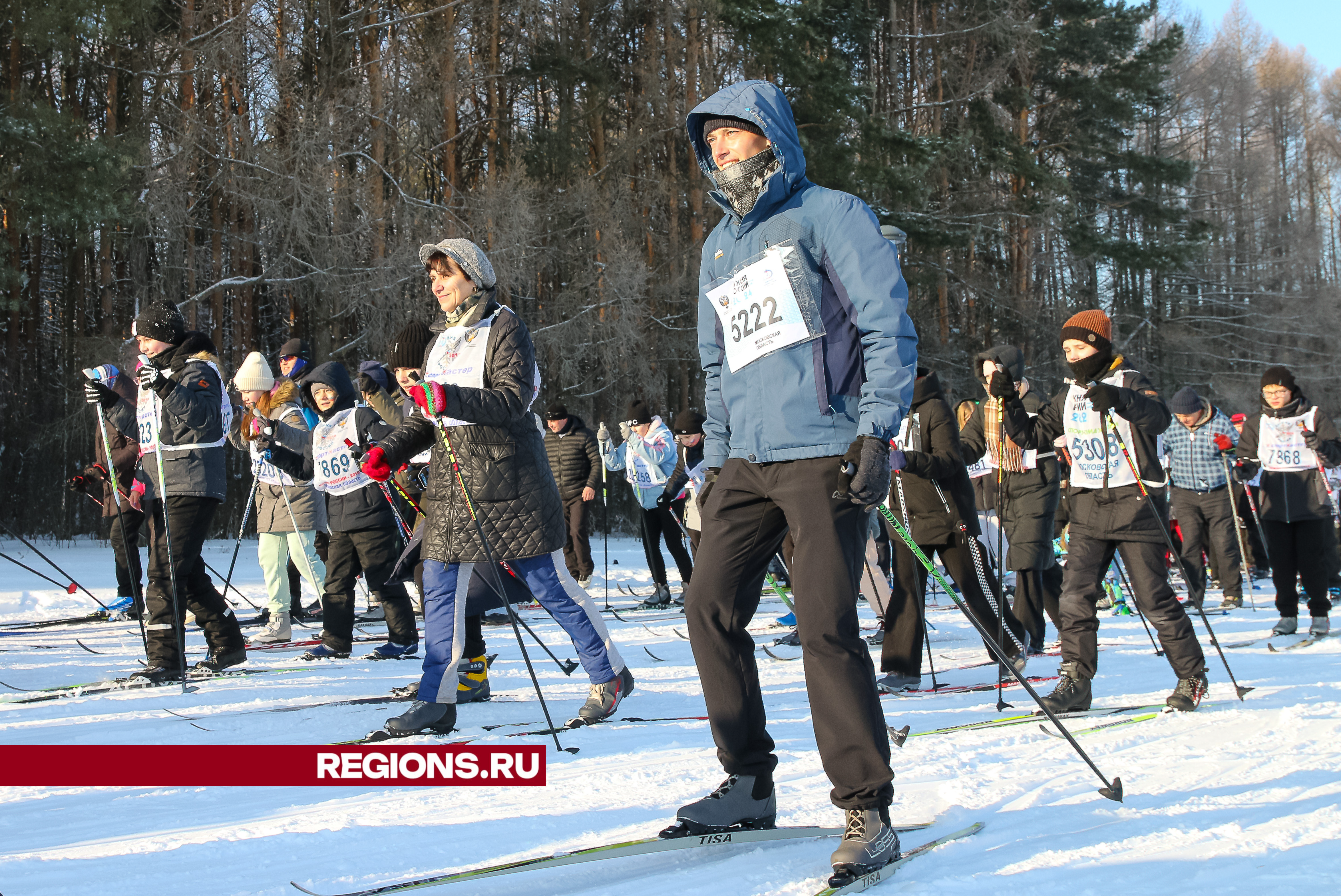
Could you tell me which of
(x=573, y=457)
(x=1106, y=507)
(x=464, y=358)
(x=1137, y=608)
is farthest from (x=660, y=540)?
(x=464, y=358)

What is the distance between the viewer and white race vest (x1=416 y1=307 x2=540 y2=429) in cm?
447

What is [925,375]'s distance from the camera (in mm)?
6180

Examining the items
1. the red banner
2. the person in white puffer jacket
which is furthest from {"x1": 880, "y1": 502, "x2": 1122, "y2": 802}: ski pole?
the person in white puffer jacket

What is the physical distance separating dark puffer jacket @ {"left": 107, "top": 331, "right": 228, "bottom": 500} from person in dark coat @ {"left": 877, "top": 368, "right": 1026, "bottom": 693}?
11.6 feet

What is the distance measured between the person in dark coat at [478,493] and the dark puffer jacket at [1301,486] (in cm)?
613

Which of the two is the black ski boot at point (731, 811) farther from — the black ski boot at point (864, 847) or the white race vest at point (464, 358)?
the white race vest at point (464, 358)

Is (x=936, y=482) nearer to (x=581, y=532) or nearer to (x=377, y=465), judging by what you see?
(x=377, y=465)

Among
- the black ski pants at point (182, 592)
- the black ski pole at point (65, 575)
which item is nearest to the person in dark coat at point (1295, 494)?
the black ski pants at point (182, 592)

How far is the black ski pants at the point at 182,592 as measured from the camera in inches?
224

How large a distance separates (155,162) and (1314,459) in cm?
1382

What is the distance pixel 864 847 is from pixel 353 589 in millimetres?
5009

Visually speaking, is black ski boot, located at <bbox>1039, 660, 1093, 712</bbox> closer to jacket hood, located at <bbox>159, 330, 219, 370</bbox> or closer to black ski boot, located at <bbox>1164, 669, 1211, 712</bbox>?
black ski boot, located at <bbox>1164, 669, 1211, 712</bbox>

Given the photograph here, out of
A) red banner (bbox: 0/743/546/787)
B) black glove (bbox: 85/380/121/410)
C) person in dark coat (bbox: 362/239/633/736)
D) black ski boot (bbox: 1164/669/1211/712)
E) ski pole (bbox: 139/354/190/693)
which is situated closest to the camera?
red banner (bbox: 0/743/546/787)

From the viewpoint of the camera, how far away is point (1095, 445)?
528 cm
